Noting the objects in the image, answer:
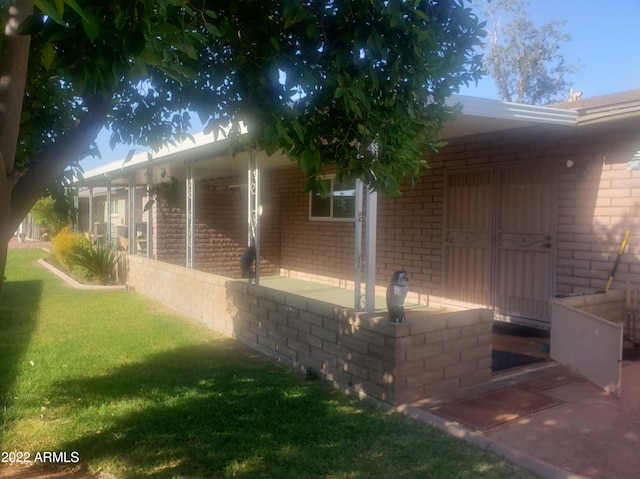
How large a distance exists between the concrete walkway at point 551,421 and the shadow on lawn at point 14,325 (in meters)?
3.63

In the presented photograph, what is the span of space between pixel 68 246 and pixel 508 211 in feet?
Answer: 35.9

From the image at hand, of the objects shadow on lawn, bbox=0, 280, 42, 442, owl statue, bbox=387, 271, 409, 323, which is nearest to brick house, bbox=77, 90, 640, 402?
owl statue, bbox=387, 271, 409, 323

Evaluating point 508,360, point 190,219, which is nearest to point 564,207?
point 508,360

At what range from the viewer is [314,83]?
3816mm

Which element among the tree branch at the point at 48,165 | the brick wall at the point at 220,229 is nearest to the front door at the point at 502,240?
the brick wall at the point at 220,229

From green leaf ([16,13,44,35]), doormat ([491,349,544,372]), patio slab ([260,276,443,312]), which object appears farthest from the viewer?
patio slab ([260,276,443,312])

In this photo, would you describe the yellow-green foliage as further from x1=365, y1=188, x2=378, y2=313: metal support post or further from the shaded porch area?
x1=365, y1=188, x2=378, y2=313: metal support post

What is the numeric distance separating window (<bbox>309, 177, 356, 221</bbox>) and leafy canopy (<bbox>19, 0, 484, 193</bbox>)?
260 inches

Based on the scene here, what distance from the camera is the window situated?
11.5 m

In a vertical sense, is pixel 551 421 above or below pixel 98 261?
below

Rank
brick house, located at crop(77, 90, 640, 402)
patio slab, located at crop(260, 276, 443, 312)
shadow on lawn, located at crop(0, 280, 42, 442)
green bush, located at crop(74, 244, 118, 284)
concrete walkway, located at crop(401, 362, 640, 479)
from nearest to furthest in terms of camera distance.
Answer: concrete walkway, located at crop(401, 362, 640, 479) < shadow on lawn, located at crop(0, 280, 42, 442) < brick house, located at crop(77, 90, 640, 402) < patio slab, located at crop(260, 276, 443, 312) < green bush, located at crop(74, 244, 118, 284)

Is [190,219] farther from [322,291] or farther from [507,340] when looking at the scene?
[507,340]

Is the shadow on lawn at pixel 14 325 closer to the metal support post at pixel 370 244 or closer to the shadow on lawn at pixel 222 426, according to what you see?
the shadow on lawn at pixel 222 426

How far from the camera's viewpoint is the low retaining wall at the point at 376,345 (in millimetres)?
4812
